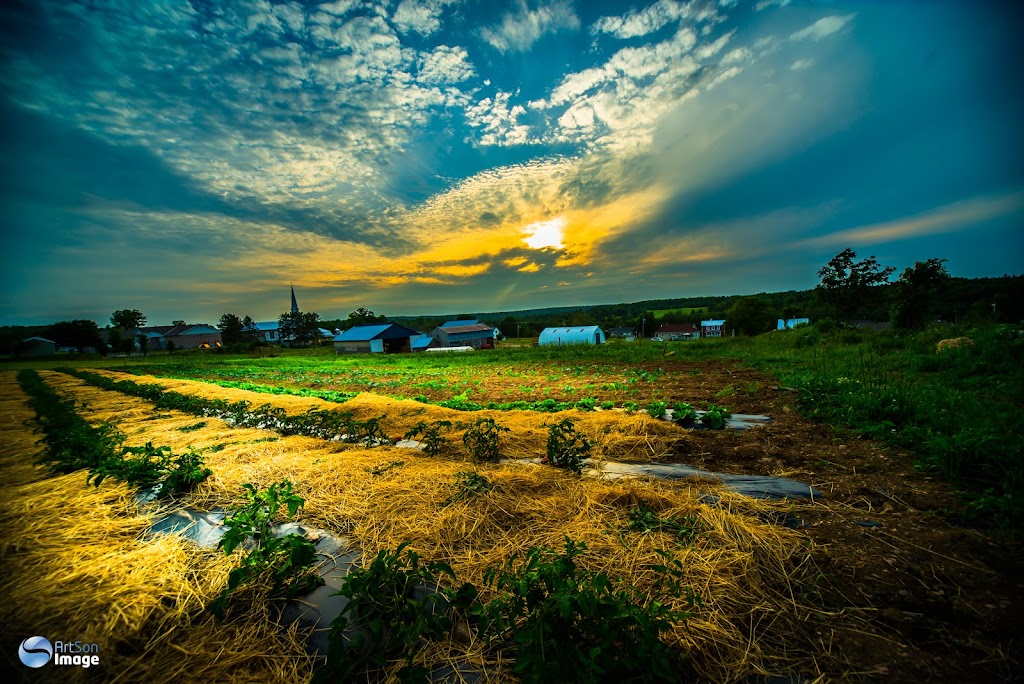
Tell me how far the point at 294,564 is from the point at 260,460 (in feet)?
11.9

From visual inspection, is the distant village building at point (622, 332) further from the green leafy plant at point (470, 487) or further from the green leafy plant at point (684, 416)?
the green leafy plant at point (470, 487)

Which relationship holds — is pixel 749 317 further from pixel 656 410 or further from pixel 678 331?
pixel 656 410

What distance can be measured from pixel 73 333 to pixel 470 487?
6725 centimetres

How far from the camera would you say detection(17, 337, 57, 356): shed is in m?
41.6

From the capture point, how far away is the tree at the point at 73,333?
137 ft

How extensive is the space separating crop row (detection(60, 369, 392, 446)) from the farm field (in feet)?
2.10

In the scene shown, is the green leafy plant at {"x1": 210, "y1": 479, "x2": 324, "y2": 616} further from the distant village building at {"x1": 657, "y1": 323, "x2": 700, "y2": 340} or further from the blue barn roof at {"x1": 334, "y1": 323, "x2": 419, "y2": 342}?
the distant village building at {"x1": 657, "y1": 323, "x2": 700, "y2": 340}

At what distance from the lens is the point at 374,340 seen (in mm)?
53406

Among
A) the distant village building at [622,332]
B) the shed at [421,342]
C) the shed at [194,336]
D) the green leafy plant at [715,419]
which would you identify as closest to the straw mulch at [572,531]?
the green leafy plant at [715,419]

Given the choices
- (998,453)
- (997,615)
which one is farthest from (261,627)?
(998,453)

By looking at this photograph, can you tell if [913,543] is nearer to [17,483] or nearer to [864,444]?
[864,444]

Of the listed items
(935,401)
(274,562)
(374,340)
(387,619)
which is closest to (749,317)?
(374,340)

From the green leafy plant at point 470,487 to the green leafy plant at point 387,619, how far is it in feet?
3.97

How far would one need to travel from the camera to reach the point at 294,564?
2.54 metres
